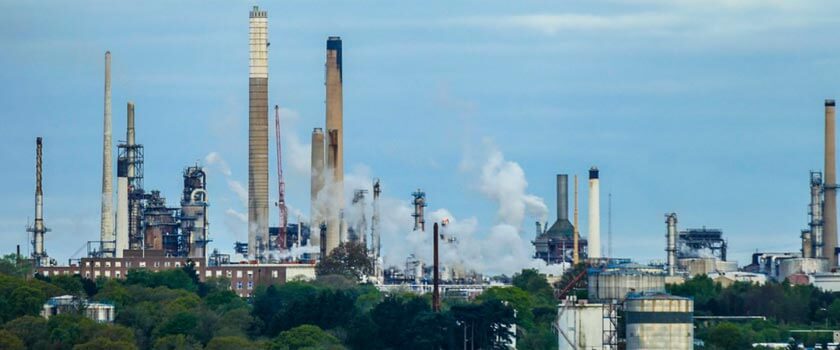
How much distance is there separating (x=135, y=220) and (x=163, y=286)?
32.0 metres

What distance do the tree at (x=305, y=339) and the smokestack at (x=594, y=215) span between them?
78.2m

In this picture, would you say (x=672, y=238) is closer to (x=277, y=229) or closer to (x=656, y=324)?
(x=277, y=229)

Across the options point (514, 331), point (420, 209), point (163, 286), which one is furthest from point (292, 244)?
point (514, 331)

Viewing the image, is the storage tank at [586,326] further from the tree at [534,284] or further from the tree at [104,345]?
the tree at [534,284]

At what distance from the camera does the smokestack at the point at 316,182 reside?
189 m

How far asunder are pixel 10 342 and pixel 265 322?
77.2 ft

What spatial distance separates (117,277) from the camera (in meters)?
180

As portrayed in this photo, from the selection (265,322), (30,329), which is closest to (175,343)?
(30,329)

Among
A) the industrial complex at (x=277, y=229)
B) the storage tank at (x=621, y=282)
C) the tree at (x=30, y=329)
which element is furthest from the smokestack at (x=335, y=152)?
the storage tank at (x=621, y=282)

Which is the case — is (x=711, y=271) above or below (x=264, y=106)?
below

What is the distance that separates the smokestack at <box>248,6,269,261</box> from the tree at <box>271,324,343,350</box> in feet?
253

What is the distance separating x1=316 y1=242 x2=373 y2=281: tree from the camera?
591 feet

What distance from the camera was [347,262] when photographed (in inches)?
7170

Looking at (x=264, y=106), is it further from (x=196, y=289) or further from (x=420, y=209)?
(x=196, y=289)
